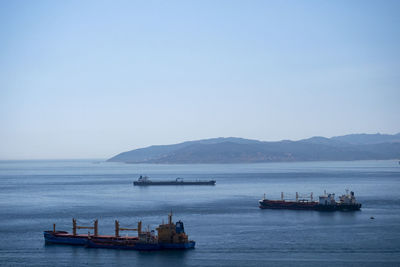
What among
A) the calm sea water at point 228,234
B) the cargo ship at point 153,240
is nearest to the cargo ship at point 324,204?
the calm sea water at point 228,234

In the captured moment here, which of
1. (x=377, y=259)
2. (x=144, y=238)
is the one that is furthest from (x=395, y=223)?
(x=144, y=238)

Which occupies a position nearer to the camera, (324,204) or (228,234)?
(228,234)

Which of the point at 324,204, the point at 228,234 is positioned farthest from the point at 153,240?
the point at 324,204

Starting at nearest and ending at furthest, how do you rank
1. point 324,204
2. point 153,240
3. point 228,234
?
point 153,240 → point 228,234 → point 324,204

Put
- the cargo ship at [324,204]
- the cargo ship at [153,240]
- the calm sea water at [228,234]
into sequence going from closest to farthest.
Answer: the calm sea water at [228,234], the cargo ship at [153,240], the cargo ship at [324,204]

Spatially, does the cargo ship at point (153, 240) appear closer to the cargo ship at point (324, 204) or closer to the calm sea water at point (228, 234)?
the calm sea water at point (228, 234)

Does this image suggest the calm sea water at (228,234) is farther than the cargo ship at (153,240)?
No

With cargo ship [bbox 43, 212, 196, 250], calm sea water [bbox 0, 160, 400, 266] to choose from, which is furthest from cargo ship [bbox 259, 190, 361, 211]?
cargo ship [bbox 43, 212, 196, 250]

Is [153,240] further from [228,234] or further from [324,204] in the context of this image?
[324,204]

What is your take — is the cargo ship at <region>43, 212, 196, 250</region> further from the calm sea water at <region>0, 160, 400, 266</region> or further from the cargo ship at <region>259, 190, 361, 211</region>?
A: the cargo ship at <region>259, 190, 361, 211</region>

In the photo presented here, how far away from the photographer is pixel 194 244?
44.1 m

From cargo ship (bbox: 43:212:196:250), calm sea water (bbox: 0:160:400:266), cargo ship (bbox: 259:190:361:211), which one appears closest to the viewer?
calm sea water (bbox: 0:160:400:266)

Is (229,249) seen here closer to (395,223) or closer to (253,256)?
(253,256)

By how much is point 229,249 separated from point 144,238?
760cm
